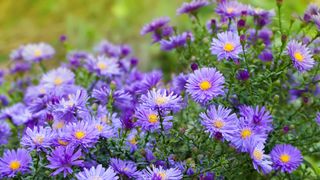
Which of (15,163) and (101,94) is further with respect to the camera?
(101,94)

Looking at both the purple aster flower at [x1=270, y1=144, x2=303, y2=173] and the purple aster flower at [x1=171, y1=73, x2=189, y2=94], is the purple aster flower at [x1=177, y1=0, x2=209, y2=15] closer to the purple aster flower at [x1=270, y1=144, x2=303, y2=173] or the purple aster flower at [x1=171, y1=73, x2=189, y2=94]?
the purple aster flower at [x1=171, y1=73, x2=189, y2=94]

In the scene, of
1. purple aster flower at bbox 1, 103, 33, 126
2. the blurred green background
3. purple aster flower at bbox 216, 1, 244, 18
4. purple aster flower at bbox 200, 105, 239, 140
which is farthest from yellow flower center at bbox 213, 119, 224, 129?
the blurred green background

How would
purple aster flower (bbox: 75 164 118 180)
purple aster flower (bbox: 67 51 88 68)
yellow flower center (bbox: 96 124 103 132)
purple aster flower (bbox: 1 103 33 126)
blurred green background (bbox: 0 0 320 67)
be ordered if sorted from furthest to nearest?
blurred green background (bbox: 0 0 320 67)
purple aster flower (bbox: 67 51 88 68)
purple aster flower (bbox: 1 103 33 126)
yellow flower center (bbox: 96 124 103 132)
purple aster flower (bbox: 75 164 118 180)

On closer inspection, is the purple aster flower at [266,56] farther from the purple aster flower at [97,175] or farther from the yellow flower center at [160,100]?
the purple aster flower at [97,175]

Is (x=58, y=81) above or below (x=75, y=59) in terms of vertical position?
below

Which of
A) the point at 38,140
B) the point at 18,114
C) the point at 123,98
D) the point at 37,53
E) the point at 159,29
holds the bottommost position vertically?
the point at 38,140

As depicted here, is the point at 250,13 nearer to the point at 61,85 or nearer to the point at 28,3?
the point at 61,85

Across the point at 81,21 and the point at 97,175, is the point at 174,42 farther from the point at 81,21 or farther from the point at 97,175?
the point at 81,21

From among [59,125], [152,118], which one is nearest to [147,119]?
[152,118]
